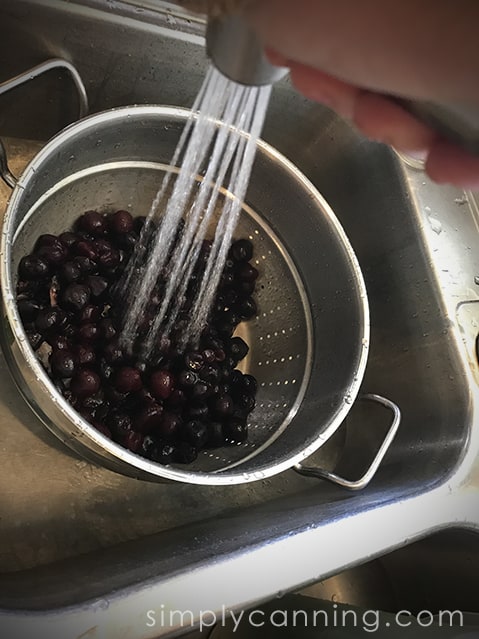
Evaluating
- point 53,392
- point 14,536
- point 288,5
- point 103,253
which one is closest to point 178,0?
point 288,5

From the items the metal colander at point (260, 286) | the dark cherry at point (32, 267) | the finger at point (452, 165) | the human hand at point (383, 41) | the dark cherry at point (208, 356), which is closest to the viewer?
the human hand at point (383, 41)

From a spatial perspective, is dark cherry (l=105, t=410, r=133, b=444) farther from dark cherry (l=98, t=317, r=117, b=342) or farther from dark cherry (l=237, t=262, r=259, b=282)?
dark cherry (l=237, t=262, r=259, b=282)

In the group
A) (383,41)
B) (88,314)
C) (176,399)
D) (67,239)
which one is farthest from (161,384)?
(383,41)

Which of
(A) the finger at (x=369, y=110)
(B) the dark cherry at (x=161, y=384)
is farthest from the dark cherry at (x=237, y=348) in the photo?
(A) the finger at (x=369, y=110)

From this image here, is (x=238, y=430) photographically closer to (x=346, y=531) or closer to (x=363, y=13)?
(x=346, y=531)

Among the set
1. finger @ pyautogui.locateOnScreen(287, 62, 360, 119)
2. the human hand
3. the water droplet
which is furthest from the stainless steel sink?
the human hand

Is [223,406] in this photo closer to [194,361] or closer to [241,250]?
[194,361]

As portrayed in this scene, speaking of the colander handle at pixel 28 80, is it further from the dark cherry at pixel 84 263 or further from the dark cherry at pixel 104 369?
the dark cherry at pixel 104 369
